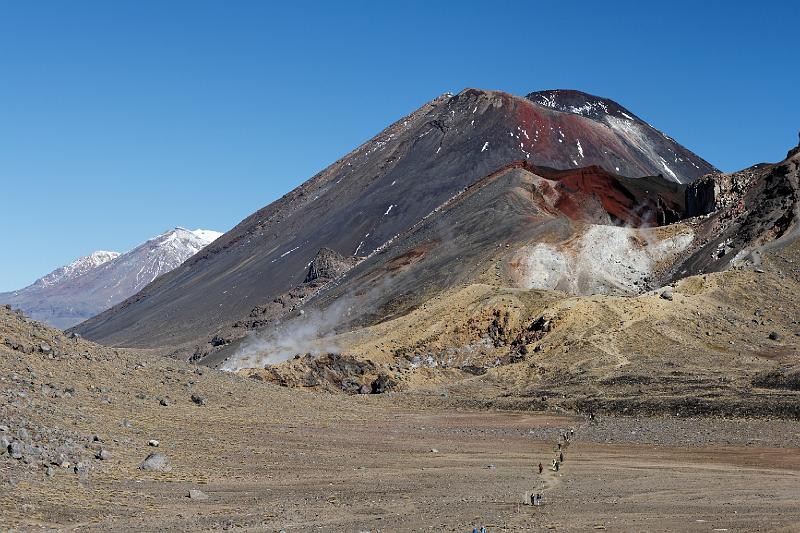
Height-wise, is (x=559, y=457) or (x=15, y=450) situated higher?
(x=15, y=450)

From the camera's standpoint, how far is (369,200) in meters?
166

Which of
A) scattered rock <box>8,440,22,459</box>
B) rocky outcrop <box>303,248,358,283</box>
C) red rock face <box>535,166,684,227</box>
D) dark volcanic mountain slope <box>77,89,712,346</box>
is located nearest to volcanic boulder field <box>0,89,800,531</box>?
scattered rock <box>8,440,22,459</box>

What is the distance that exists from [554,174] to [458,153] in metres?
47.6

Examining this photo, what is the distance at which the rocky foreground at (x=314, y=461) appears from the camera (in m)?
23.2

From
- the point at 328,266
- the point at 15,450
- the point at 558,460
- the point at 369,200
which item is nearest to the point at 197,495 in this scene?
the point at 15,450

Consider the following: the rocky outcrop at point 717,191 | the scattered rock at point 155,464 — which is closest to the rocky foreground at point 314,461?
the scattered rock at point 155,464

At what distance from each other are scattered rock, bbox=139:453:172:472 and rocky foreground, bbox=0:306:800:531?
51 millimetres

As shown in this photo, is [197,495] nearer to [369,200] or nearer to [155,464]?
[155,464]

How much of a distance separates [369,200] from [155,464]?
459ft

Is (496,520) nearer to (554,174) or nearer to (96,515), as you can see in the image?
(96,515)

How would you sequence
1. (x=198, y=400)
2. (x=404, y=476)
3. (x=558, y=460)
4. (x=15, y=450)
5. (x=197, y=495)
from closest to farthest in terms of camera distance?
(x=15, y=450), (x=197, y=495), (x=404, y=476), (x=558, y=460), (x=198, y=400)

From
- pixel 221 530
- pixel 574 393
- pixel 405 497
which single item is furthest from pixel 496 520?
pixel 574 393

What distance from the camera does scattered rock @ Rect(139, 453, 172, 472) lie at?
89.6ft

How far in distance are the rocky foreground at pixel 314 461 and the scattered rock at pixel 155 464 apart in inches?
2.0
